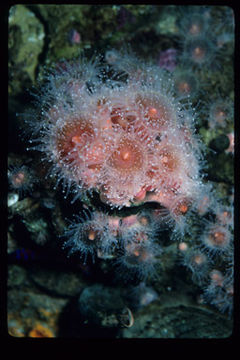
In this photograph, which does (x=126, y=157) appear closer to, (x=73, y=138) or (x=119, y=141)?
(x=119, y=141)

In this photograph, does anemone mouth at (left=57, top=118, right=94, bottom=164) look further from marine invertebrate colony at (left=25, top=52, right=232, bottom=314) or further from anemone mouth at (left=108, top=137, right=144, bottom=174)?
anemone mouth at (left=108, top=137, right=144, bottom=174)

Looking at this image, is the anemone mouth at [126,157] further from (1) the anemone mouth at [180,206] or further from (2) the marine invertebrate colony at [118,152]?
(1) the anemone mouth at [180,206]

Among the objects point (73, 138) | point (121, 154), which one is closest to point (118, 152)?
point (121, 154)

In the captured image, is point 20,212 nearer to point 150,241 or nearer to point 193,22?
point 150,241

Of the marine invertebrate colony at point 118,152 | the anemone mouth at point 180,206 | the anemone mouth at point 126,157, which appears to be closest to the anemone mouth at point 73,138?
the marine invertebrate colony at point 118,152

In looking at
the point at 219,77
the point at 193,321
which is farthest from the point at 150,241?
the point at 219,77

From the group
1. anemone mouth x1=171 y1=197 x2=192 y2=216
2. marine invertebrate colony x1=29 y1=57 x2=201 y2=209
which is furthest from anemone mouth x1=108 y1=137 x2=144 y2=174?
anemone mouth x1=171 y1=197 x2=192 y2=216
